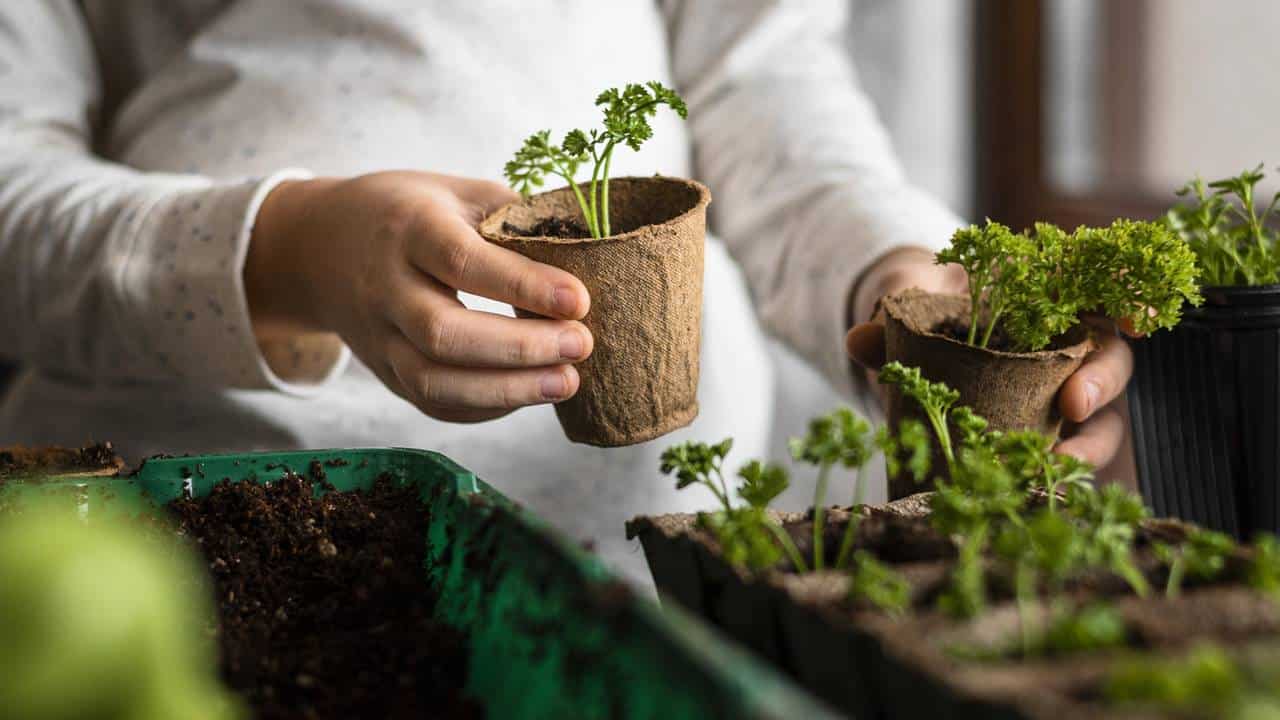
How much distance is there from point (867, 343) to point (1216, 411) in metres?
0.26

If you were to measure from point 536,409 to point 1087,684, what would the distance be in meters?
0.96

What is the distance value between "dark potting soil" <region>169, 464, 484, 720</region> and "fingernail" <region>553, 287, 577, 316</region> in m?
0.16

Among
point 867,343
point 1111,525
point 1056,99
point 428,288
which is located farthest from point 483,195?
point 1056,99

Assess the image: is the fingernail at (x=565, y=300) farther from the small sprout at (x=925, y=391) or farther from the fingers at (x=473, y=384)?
the small sprout at (x=925, y=391)

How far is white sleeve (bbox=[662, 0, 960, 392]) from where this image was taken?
1.12 m

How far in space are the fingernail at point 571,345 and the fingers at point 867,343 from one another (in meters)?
0.25

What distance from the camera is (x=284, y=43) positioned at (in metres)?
1.20

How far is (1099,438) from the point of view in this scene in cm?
80

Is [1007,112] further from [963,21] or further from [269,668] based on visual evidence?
[269,668]

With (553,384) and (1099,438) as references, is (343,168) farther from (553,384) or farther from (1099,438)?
(1099,438)

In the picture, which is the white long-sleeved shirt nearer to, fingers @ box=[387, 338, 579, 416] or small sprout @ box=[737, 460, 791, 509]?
fingers @ box=[387, 338, 579, 416]

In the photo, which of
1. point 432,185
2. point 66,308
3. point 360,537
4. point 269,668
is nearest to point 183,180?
point 66,308

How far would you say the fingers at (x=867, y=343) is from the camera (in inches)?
32.9

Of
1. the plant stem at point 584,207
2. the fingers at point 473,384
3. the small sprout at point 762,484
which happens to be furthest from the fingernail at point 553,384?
the small sprout at point 762,484
